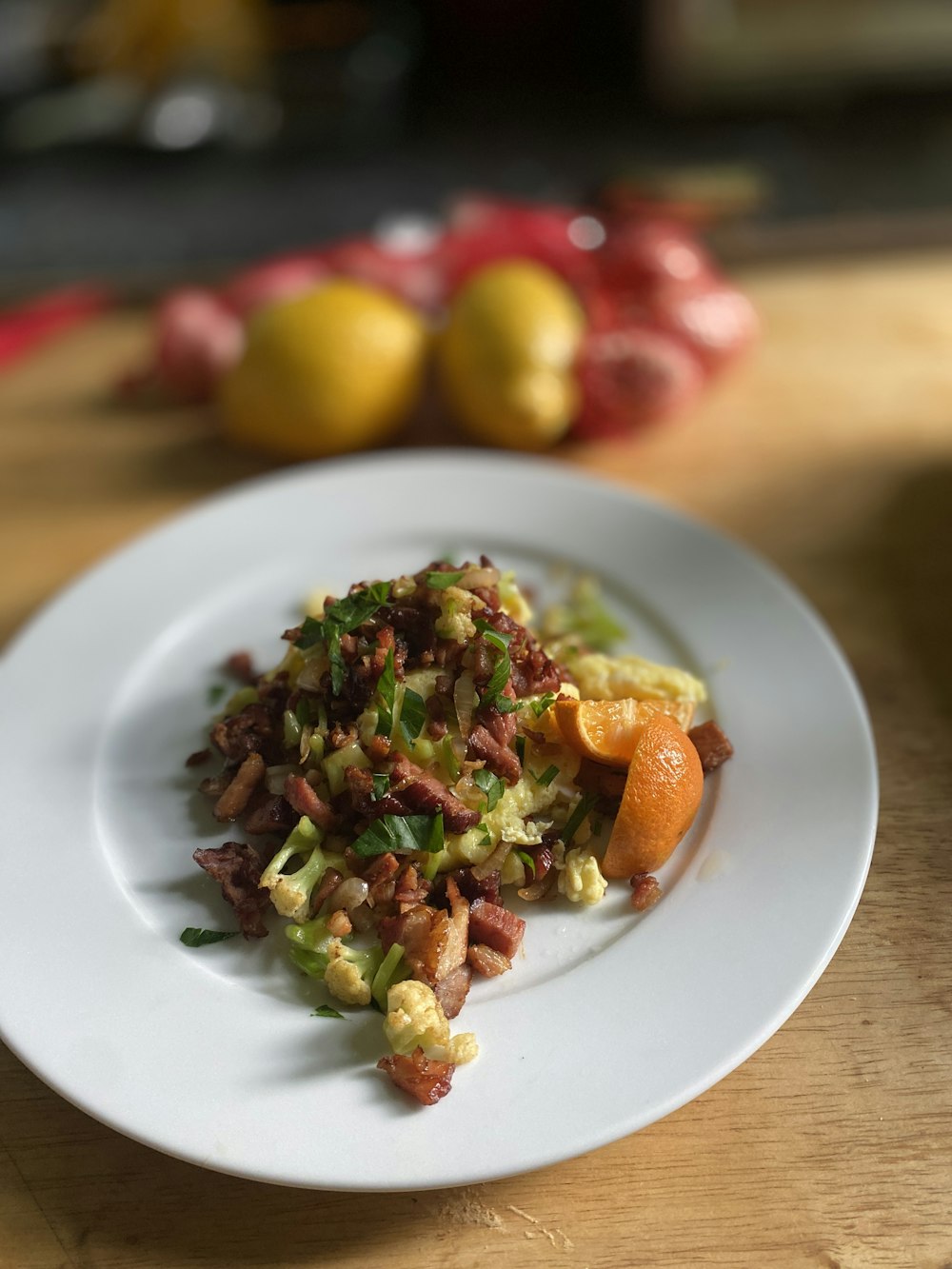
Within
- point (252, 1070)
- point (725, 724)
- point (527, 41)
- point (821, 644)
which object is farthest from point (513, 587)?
point (527, 41)

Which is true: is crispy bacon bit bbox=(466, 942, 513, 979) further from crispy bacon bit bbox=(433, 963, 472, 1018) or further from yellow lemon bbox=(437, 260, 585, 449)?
yellow lemon bbox=(437, 260, 585, 449)

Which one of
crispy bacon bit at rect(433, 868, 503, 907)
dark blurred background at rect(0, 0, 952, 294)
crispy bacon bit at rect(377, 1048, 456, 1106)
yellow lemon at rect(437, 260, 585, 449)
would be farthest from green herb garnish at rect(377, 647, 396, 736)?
dark blurred background at rect(0, 0, 952, 294)

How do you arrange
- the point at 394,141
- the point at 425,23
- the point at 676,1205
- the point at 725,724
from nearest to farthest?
the point at 676,1205
the point at 725,724
the point at 394,141
the point at 425,23

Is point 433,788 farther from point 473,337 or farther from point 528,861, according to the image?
point 473,337

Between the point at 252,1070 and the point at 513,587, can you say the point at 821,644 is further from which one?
A: the point at 252,1070

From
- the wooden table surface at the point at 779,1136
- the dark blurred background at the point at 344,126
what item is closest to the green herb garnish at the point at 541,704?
the wooden table surface at the point at 779,1136

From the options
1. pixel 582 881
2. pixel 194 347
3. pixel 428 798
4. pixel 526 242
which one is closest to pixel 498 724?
pixel 428 798
